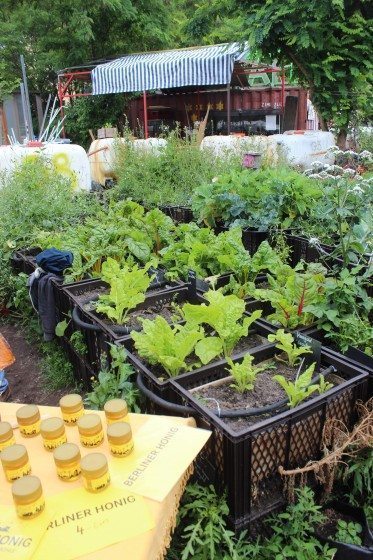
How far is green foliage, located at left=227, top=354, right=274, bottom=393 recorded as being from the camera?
213cm

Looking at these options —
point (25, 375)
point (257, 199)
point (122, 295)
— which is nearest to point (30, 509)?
point (122, 295)

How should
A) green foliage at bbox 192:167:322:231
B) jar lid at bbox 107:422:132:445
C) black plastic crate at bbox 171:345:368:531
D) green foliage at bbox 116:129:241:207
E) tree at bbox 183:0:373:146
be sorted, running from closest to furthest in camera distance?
jar lid at bbox 107:422:132:445
black plastic crate at bbox 171:345:368:531
green foliage at bbox 192:167:322:231
green foliage at bbox 116:129:241:207
tree at bbox 183:0:373:146

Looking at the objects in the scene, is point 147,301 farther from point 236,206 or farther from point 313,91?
point 313,91

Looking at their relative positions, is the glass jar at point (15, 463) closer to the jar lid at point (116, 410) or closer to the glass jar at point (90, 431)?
the glass jar at point (90, 431)

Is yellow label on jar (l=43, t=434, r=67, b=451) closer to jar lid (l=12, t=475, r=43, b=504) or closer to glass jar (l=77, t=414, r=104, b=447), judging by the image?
glass jar (l=77, t=414, r=104, b=447)

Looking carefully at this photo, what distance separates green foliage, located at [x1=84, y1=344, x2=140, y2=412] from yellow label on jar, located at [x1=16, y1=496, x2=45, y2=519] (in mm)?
849

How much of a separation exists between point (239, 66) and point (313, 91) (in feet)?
16.0

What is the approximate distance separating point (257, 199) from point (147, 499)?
10.8ft

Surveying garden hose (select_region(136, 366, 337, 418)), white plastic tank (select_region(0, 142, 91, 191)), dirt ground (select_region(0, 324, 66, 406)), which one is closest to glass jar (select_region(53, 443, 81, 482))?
garden hose (select_region(136, 366, 337, 418))

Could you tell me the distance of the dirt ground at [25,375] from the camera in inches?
131

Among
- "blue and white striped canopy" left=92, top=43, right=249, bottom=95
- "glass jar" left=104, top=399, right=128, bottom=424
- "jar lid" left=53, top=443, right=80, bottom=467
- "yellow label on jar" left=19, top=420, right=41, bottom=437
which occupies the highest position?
"blue and white striped canopy" left=92, top=43, right=249, bottom=95

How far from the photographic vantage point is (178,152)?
645 centimetres

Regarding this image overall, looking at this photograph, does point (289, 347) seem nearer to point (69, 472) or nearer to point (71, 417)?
point (71, 417)

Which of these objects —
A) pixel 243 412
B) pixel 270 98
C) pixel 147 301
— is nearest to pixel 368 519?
pixel 243 412
